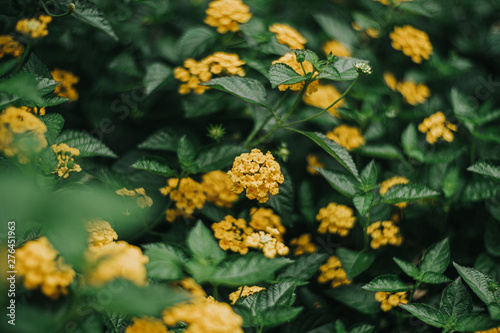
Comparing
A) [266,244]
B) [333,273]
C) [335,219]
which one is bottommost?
[333,273]

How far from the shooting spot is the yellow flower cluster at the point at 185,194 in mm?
1474

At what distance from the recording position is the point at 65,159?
4.26ft

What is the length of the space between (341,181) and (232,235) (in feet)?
1.68

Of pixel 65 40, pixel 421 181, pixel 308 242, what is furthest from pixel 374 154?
pixel 65 40

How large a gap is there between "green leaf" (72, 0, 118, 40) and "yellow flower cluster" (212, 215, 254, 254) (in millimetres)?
831

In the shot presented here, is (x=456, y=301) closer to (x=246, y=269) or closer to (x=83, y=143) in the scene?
(x=246, y=269)

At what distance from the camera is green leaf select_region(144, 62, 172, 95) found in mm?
1665

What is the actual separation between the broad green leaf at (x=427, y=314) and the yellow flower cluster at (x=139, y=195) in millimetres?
909

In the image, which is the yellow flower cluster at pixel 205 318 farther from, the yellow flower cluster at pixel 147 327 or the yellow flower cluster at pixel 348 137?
the yellow flower cluster at pixel 348 137

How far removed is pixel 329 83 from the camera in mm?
2262

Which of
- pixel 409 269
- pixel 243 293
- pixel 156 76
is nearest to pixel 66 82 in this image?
pixel 156 76

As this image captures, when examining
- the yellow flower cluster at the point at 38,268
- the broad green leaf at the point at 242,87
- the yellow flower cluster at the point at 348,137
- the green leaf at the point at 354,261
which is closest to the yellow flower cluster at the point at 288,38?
the broad green leaf at the point at 242,87

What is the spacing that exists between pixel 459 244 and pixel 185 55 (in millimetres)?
1448

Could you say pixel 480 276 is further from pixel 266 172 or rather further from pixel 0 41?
pixel 0 41
